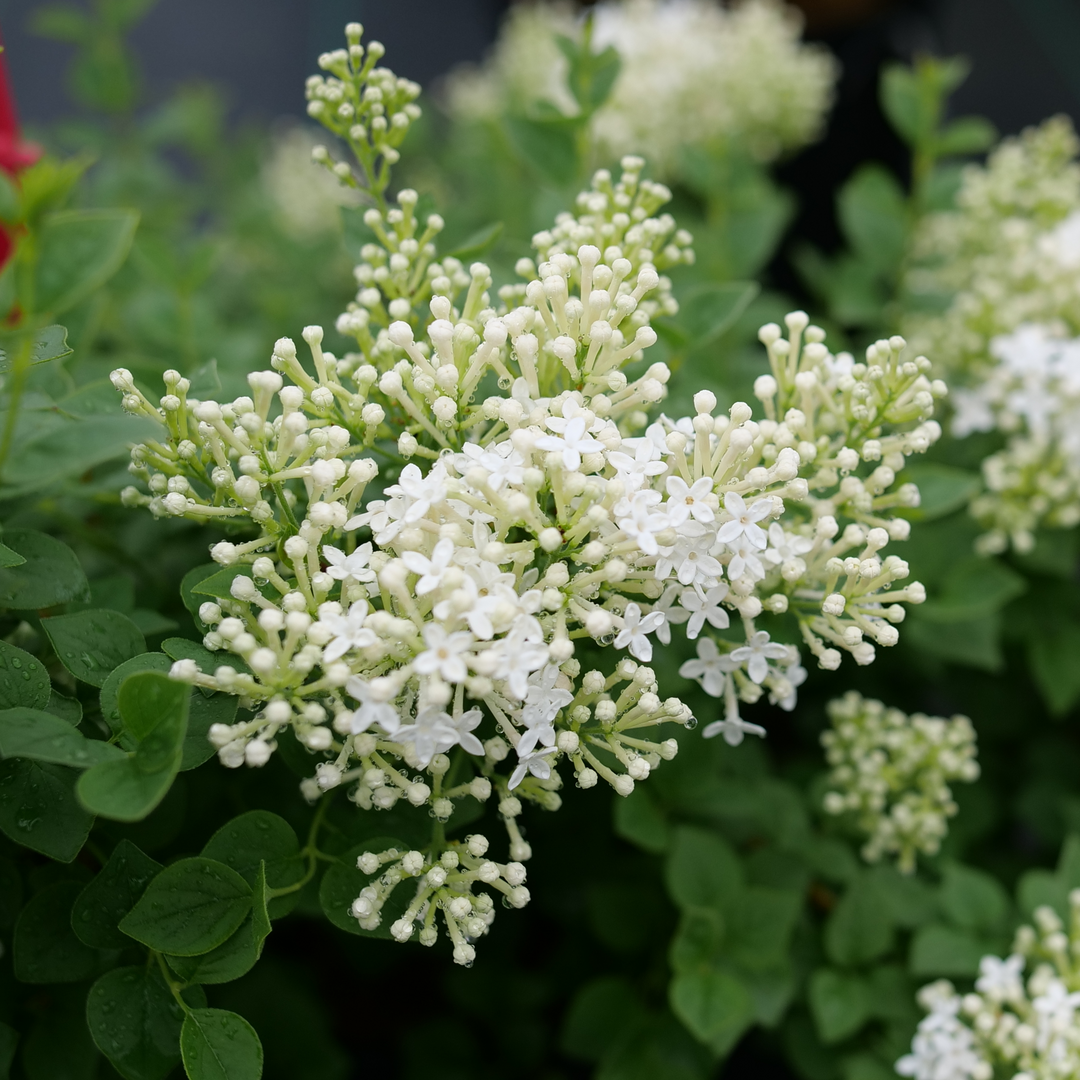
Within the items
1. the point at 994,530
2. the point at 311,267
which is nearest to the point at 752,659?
the point at 994,530

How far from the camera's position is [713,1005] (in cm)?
94

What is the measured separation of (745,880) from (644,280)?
0.70 metres

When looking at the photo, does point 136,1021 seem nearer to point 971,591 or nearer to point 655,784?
point 655,784

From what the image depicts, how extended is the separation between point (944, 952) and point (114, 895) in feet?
2.79

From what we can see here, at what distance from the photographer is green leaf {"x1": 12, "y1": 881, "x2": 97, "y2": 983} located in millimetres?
751

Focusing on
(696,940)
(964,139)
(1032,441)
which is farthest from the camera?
(964,139)

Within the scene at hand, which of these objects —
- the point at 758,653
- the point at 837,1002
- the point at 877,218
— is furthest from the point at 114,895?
the point at 877,218

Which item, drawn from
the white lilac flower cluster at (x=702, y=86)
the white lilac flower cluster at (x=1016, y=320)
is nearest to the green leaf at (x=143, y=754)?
the white lilac flower cluster at (x=1016, y=320)

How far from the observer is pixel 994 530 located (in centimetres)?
127

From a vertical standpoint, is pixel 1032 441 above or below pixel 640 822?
above

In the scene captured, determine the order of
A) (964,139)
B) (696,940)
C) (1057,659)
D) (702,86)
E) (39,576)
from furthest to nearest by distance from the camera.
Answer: (702,86) → (964,139) → (1057,659) → (696,940) → (39,576)

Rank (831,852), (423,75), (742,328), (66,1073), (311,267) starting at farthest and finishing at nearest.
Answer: (423,75) < (311,267) < (742,328) < (831,852) < (66,1073)

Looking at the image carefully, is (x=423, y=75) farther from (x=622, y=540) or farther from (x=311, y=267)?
(x=622, y=540)

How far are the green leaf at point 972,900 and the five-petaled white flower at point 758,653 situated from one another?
59 centimetres
